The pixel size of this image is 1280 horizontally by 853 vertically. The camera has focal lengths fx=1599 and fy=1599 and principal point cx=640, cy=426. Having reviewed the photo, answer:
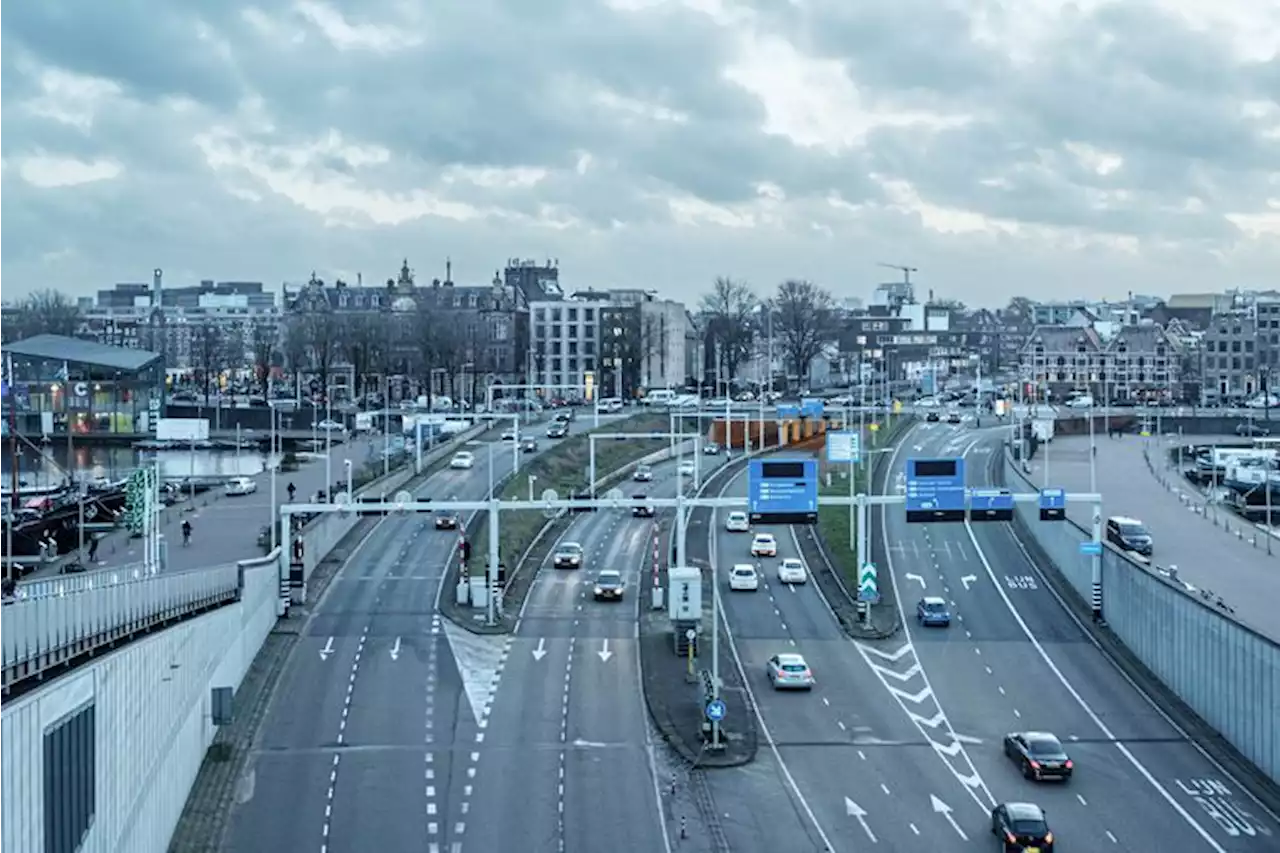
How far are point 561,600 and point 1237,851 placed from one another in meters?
24.8

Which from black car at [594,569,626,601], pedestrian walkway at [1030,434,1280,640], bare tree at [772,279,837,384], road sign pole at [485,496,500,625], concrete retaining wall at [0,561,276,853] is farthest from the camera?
bare tree at [772,279,837,384]

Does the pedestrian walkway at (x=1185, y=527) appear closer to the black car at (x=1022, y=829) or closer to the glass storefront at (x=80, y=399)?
the black car at (x=1022, y=829)

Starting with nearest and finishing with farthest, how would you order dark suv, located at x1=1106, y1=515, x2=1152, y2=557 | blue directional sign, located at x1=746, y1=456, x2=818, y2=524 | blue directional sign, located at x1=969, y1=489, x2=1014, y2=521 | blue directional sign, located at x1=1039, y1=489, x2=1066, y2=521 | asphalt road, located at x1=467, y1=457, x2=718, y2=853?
asphalt road, located at x1=467, y1=457, x2=718, y2=853 < blue directional sign, located at x1=746, y1=456, x2=818, y2=524 < blue directional sign, located at x1=969, y1=489, x2=1014, y2=521 < blue directional sign, located at x1=1039, y1=489, x2=1066, y2=521 < dark suv, located at x1=1106, y1=515, x2=1152, y2=557

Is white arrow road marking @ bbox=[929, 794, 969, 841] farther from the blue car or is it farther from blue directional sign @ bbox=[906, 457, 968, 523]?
the blue car

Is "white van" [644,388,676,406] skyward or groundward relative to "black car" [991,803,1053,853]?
skyward

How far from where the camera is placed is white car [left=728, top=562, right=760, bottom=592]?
2020 inches

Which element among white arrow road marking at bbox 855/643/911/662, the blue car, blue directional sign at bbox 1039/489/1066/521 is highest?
blue directional sign at bbox 1039/489/1066/521

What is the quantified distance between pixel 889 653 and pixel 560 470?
122 feet

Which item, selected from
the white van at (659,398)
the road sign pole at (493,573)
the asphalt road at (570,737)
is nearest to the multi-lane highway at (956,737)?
the asphalt road at (570,737)

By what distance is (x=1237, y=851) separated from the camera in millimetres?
28609

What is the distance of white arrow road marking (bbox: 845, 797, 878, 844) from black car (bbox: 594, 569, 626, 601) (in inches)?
731

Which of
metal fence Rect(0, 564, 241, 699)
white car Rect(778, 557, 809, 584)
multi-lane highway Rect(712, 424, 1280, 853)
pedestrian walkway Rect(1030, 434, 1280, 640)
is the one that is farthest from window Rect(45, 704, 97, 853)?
white car Rect(778, 557, 809, 584)

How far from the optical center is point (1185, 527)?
2149 inches

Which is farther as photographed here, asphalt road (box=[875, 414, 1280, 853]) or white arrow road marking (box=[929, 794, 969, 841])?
asphalt road (box=[875, 414, 1280, 853])
